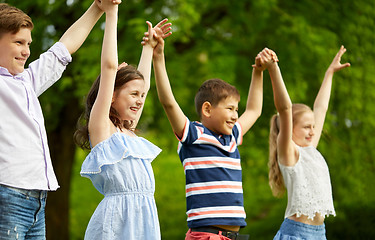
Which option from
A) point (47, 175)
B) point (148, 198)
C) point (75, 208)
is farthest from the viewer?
point (75, 208)

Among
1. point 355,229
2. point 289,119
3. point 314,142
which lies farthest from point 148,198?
point 355,229

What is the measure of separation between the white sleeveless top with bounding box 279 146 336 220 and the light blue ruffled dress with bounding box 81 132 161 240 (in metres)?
1.58

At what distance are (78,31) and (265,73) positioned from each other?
203 inches

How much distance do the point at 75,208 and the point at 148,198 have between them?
10.8 m

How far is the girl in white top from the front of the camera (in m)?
4.12

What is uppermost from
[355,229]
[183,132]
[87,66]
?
[87,66]

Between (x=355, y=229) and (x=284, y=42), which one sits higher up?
(x=284, y=42)

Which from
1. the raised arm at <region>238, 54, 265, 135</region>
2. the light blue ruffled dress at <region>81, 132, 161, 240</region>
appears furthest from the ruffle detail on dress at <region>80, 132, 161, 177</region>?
the raised arm at <region>238, 54, 265, 135</region>

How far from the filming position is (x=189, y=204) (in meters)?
3.54

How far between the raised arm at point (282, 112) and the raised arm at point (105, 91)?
126cm

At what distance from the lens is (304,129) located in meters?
4.47

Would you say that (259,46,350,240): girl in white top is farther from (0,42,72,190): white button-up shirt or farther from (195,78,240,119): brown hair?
(0,42,72,190): white button-up shirt

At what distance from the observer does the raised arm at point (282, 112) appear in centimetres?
384

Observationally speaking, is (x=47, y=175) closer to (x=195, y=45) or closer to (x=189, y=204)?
(x=189, y=204)
